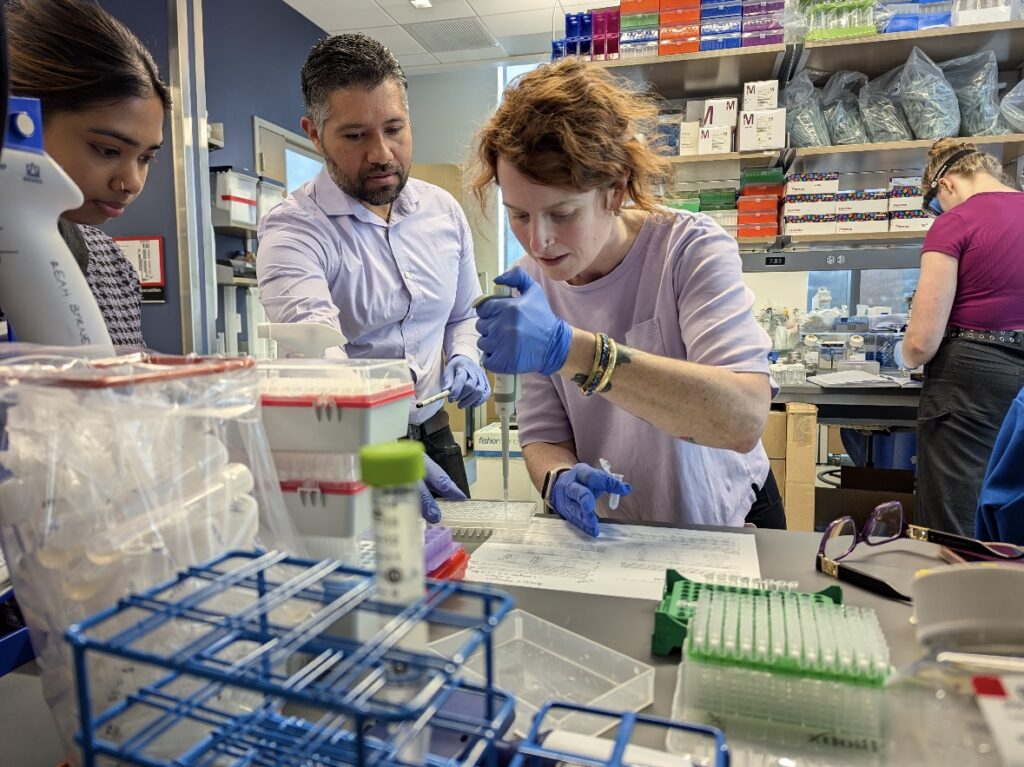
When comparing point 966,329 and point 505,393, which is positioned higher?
point 966,329

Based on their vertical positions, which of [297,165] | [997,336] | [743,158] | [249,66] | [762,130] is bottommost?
[997,336]

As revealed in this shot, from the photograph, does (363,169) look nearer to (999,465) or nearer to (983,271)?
Answer: (999,465)

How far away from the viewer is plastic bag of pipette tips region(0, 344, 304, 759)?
460mm

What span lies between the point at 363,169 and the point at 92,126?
0.72 metres

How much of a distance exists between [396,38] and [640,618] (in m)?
5.27

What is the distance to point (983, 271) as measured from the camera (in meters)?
2.38

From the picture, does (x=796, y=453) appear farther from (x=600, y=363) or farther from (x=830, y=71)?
(x=600, y=363)

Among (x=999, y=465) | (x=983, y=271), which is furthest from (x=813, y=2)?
(x=999, y=465)

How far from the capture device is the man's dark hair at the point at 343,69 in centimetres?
168

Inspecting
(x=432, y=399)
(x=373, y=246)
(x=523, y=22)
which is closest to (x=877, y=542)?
(x=432, y=399)

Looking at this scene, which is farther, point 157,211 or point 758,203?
point 157,211

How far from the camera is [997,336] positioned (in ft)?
7.91

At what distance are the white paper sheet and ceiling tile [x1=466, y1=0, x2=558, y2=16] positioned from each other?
4406mm

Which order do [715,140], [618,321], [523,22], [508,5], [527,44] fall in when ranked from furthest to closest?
[527,44] < [523,22] < [508,5] < [715,140] < [618,321]
